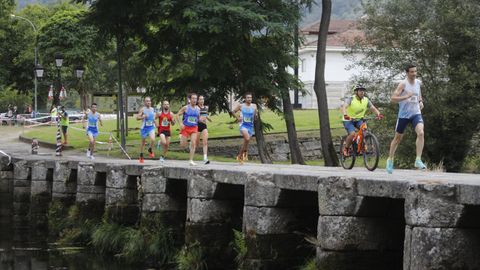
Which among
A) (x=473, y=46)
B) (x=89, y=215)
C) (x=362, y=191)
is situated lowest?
(x=89, y=215)

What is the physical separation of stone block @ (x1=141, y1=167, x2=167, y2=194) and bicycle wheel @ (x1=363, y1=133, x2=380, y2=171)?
4.23 meters

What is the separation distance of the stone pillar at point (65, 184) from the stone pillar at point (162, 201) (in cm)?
617

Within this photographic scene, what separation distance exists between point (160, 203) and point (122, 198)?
7.25 ft

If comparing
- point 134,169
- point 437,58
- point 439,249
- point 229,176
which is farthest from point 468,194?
point 437,58

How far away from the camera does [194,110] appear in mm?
20844

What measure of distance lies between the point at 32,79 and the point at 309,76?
2425 centimetres

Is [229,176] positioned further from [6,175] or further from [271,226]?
[6,175]

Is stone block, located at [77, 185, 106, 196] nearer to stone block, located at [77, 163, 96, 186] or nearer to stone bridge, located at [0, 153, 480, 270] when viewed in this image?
stone block, located at [77, 163, 96, 186]

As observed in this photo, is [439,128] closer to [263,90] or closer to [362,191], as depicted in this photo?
[263,90]

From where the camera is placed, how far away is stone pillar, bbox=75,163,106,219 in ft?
74.7

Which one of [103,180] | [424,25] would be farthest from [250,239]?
[424,25]

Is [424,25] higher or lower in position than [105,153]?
higher

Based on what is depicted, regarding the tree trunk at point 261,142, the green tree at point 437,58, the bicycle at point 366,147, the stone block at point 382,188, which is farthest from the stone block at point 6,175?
the stone block at point 382,188

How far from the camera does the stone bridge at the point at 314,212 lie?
34.0ft
